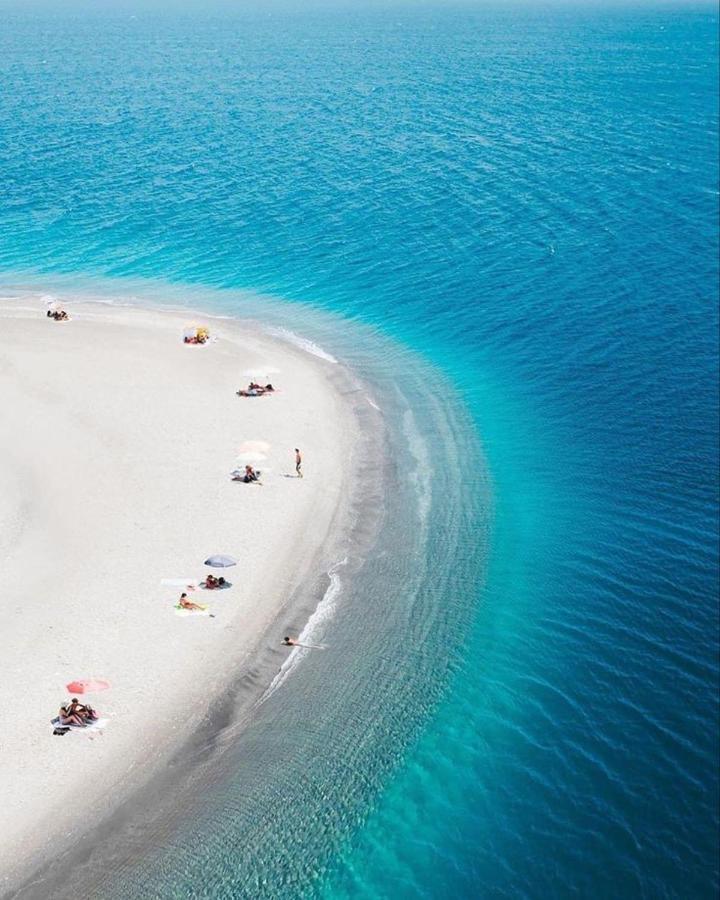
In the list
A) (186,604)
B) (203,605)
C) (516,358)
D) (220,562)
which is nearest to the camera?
(186,604)

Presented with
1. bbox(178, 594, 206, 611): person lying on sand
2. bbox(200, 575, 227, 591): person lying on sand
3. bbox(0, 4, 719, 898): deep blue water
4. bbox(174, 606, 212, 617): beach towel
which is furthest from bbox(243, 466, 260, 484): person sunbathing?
bbox(0, 4, 719, 898): deep blue water

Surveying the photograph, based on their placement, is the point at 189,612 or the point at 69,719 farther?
the point at 189,612

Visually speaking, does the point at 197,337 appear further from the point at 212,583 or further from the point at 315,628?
the point at 315,628

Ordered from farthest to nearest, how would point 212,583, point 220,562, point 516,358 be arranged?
point 516,358, point 220,562, point 212,583

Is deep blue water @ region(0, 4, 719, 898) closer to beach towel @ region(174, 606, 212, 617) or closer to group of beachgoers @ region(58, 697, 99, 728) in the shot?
group of beachgoers @ region(58, 697, 99, 728)

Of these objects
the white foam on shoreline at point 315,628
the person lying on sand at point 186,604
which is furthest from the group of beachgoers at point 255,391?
the person lying on sand at point 186,604

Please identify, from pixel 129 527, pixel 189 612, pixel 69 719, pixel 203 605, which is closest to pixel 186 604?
pixel 189 612

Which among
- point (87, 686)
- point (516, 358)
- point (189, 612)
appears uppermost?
point (516, 358)
